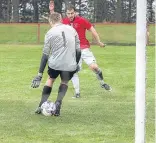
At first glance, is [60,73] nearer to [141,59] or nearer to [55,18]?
[55,18]

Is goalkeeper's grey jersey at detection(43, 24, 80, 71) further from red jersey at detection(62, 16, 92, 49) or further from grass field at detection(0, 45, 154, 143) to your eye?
red jersey at detection(62, 16, 92, 49)

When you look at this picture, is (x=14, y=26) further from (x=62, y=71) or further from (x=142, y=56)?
(x=142, y=56)

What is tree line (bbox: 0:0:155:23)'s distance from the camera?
5156 centimetres

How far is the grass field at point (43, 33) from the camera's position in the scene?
114 ft

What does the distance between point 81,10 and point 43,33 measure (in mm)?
22173

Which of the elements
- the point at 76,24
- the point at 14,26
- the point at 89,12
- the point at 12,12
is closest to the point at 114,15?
the point at 89,12

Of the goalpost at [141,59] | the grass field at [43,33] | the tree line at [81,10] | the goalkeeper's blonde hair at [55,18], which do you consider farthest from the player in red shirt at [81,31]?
the tree line at [81,10]

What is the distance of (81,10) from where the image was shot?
190 feet

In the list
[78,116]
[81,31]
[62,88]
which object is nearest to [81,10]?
[81,31]

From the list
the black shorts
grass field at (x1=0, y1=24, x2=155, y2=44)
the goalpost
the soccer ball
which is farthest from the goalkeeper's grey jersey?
grass field at (x1=0, y1=24, x2=155, y2=44)

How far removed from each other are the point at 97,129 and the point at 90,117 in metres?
Answer: 0.92

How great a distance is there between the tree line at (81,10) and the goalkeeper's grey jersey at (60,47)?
41610 millimetres

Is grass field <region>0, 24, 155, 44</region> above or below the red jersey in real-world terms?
below

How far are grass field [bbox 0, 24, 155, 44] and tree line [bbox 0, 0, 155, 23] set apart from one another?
1202cm
